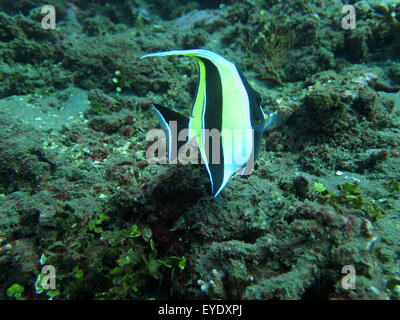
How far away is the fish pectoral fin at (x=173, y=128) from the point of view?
4.63 feet

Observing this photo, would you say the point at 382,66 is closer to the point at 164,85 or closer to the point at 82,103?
the point at 164,85

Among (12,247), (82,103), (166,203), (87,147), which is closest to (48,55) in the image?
(82,103)

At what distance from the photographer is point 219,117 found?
148cm

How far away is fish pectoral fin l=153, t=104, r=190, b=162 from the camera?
1.41 meters

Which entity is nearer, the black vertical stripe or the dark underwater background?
the black vertical stripe

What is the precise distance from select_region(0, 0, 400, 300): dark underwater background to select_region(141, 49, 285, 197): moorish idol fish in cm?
88

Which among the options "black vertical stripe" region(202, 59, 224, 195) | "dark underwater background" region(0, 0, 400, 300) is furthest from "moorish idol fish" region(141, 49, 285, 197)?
"dark underwater background" region(0, 0, 400, 300)

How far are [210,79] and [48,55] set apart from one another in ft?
18.7

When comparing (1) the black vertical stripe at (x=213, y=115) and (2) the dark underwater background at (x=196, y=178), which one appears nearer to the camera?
(1) the black vertical stripe at (x=213, y=115)

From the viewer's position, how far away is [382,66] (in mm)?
4930

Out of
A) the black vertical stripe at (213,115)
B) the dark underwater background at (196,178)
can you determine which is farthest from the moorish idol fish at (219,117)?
the dark underwater background at (196,178)

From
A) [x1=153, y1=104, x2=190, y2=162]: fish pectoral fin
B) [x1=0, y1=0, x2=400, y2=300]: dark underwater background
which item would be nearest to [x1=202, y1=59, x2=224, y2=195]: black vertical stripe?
[x1=153, y1=104, x2=190, y2=162]: fish pectoral fin

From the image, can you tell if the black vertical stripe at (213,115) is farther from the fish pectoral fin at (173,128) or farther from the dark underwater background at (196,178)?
the dark underwater background at (196,178)

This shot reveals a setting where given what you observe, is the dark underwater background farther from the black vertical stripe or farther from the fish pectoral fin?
the fish pectoral fin
